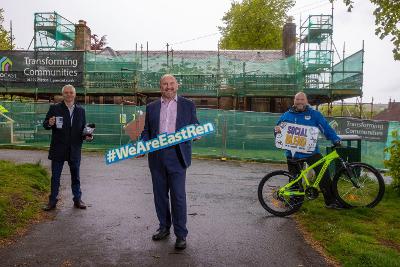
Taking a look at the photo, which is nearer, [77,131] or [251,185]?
[77,131]

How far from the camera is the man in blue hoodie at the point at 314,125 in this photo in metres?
6.68

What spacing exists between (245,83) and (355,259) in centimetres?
2166

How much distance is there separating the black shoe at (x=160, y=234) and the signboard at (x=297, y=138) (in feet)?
8.77

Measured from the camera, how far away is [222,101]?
30.8 m

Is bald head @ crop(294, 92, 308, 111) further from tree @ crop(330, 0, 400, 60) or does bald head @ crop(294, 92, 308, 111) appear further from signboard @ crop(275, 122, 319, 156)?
tree @ crop(330, 0, 400, 60)

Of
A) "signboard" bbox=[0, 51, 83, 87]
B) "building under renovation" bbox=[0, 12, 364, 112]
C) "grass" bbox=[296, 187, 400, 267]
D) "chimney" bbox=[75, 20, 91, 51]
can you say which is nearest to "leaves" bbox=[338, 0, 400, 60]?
"grass" bbox=[296, 187, 400, 267]

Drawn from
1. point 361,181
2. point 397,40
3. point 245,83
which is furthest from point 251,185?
point 245,83

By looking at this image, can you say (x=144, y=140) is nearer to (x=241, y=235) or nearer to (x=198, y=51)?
(x=241, y=235)

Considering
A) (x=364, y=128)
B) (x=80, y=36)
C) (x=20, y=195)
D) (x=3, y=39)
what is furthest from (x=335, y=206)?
(x=3, y=39)

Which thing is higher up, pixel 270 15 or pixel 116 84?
pixel 270 15

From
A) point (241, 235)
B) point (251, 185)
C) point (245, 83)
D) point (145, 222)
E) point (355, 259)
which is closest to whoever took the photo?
point (355, 259)

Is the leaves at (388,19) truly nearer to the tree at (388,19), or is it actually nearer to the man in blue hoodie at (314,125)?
the tree at (388,19)

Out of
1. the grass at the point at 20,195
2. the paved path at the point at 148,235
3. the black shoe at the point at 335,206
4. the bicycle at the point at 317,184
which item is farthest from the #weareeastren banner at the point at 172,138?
the black shoe at the point at 335,206

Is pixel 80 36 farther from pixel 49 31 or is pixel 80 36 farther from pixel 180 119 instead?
pixel 180 119
